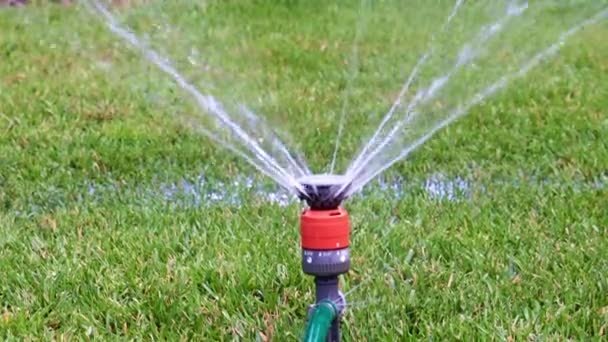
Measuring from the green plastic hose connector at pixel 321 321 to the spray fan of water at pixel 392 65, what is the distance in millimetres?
323

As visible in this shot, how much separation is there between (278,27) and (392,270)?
14.3ft

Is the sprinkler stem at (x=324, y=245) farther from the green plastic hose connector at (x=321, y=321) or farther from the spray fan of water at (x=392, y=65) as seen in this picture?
the spray fan of water at (x=392, y=65)

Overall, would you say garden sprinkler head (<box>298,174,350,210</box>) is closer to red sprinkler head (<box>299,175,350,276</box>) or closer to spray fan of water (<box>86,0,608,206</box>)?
red sprinkler head (<box>299,175,350,276</box>)

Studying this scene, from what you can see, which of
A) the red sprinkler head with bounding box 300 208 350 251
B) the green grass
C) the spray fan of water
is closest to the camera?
the red sprinkler head with bounding box 300 208 350 251

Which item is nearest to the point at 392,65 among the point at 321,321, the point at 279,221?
the point at 279,221

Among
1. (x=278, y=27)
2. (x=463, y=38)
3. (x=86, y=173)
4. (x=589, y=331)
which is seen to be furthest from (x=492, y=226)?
(x=278, y=27)

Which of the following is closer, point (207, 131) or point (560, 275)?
point (560, 275)

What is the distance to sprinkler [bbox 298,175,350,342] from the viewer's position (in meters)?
1.81

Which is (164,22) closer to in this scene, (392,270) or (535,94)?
(535,94)

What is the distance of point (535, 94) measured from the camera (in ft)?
16.0

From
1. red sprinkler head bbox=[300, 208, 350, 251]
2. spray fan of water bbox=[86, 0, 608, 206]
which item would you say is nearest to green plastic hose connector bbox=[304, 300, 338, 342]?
red sprinkler head bbox=[300, 208, 350, 251]

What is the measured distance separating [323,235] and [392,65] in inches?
158

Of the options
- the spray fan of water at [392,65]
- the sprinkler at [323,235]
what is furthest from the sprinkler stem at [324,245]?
the spray fan of water at [392,65]

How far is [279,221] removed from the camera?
9.95 ft
